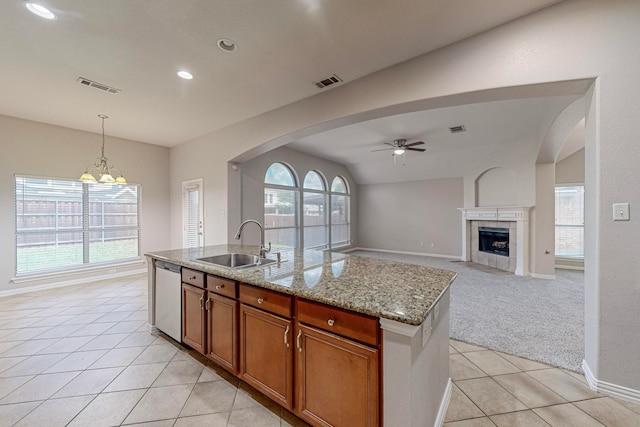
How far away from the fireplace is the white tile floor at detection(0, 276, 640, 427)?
4238mm

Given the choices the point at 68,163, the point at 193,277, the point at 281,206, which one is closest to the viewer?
the point at 193,277

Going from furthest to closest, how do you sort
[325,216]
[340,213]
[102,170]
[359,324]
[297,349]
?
[340,213]
[325,216]
[102,170]
[297,349]
[359,324]

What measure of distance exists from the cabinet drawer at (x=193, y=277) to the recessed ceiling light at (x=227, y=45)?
6.76 ft

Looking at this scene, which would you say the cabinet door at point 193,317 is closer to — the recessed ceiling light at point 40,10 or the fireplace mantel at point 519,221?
the recessed ceiling light at point 40,10

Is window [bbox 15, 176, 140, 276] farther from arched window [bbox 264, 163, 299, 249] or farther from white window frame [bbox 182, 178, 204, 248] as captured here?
arched window [bbox 264, 163, 299, 249]

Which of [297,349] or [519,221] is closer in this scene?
[297,349]

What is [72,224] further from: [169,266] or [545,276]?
[545,276]

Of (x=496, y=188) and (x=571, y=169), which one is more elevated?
(x=571, y=169)

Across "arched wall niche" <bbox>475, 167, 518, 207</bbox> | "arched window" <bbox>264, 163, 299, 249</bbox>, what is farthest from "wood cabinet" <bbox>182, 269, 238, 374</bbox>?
"arched wall niche" <bbox>475, 167, 518, 207</bbox>

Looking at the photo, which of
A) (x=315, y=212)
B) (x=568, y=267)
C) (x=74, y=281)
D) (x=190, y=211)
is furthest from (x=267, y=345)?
(x=568, y=267)

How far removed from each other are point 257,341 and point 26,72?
12.5 ft

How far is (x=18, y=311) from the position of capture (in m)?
3.43

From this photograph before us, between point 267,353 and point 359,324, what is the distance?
2.59 ft

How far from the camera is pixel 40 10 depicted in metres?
1.93
